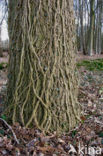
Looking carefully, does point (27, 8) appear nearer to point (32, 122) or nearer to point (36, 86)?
point (36, 86)

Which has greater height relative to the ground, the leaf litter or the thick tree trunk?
the thick tree trunk

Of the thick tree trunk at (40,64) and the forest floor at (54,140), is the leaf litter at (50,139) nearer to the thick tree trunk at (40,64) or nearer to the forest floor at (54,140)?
the forest floor at (54,140)

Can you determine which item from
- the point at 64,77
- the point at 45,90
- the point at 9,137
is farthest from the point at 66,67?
the point at 9,137

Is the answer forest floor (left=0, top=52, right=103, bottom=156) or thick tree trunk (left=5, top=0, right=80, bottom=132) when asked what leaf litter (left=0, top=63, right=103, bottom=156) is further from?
thick tree trunk (left=5, top=0, right=80, bottom=132)

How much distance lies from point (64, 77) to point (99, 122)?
1071 millimetres

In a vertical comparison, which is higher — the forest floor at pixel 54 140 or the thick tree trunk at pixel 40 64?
the thick tree trunk at pixel 40 64

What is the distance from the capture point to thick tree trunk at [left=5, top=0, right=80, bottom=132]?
277 cm

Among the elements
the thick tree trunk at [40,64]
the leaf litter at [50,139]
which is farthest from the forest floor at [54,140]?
the thick tree trunk at [40,64]

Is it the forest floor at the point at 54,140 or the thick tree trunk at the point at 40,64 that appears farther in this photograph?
the thick tree trunk at the point at 40,64

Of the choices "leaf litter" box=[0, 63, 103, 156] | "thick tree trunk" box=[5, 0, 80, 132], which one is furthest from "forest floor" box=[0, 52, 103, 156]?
"thick tree trunk" box=[5, 0, 80, 132]

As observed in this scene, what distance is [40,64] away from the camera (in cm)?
278

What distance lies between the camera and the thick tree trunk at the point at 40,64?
9.07ft

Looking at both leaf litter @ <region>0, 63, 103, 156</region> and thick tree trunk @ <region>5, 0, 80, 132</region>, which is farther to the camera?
thick tree trunk @ <region>5, 0, 80, 132</region>

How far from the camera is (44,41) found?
9.14ft
